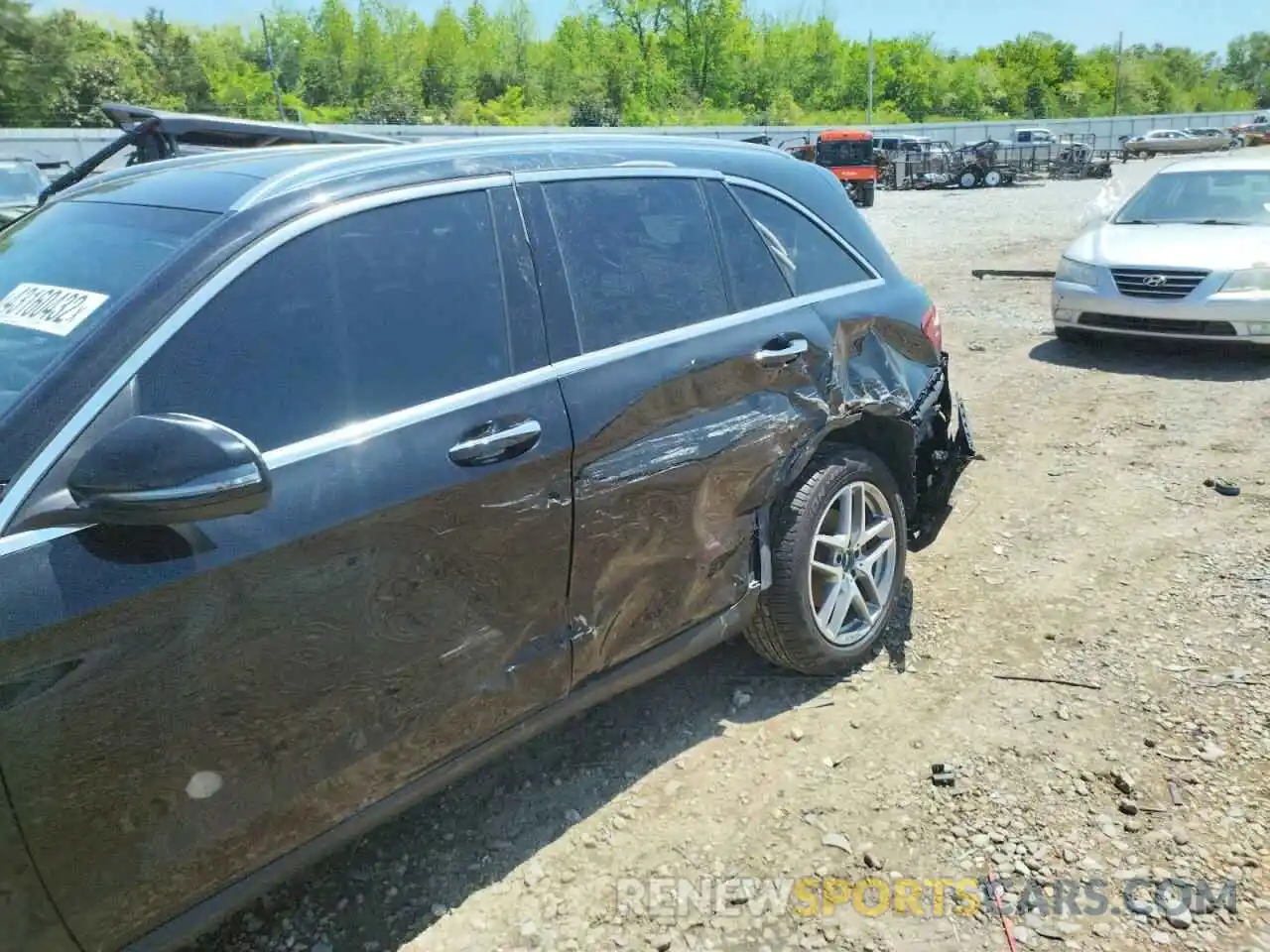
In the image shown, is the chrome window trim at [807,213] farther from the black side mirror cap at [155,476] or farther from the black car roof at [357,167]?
the black side mirror cap at [155,476]

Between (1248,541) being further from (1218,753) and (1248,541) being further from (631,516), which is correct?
(631,516)

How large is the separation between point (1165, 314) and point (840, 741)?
6.10m

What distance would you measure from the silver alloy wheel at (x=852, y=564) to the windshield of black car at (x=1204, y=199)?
21.9 feet

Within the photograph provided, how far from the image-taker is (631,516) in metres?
2.62

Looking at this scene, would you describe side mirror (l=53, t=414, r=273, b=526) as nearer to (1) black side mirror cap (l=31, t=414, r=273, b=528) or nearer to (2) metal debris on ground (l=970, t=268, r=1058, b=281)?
(1) black side mirror cap (l=31, t=414, r=273, b=528)

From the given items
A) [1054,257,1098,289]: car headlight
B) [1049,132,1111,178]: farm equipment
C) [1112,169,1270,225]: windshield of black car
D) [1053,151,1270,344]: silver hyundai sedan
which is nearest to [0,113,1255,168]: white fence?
[1049,132,1111,178]: farm equipment

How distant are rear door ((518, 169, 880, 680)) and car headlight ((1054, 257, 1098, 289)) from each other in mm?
5859

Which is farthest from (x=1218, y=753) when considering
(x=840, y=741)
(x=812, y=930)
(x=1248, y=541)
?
(x=1248, y=541)

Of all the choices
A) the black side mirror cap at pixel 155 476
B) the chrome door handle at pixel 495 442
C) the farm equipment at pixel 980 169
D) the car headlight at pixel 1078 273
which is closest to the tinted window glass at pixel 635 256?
the chrome door handle at pixel 495 442

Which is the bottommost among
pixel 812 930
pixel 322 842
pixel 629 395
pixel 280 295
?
pixel 812 930

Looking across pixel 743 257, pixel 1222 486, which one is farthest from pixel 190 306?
pixel 1222 486

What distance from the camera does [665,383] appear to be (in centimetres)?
271

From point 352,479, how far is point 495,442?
1.19 ft

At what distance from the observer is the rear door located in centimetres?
254
